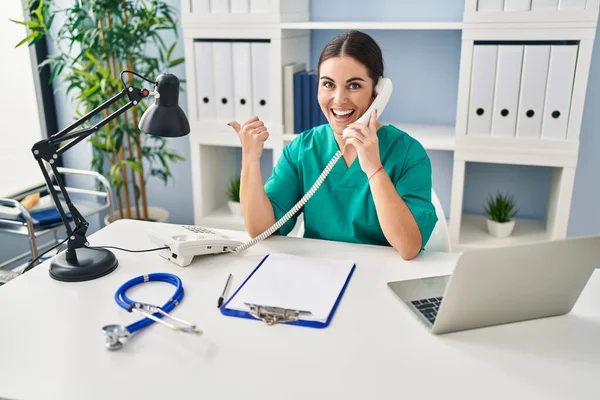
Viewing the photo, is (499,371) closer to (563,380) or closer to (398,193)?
(563,380)

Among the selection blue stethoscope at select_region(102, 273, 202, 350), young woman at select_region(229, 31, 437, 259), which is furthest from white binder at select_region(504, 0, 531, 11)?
blue stethoscope at select_region(102, 273, 202, 350)

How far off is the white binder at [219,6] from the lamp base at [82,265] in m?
1.52

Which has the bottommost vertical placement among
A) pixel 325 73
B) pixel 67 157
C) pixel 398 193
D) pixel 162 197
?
pixel 162 197

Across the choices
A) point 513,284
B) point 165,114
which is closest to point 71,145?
point 165,114

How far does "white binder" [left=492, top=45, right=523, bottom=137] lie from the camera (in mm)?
2242

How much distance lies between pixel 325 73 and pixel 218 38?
1251 millimetres

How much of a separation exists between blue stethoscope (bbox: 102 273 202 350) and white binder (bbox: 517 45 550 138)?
166 centimetres

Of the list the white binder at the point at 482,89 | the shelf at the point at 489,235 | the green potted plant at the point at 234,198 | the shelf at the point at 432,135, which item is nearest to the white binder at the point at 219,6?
the shelf at the point at 432,135

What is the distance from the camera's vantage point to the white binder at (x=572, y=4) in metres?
2.13

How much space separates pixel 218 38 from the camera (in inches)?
103

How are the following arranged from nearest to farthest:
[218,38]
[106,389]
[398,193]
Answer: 1. [106,389]
2. [398,193]
3. [218,38]

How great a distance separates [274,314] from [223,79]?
67.7 inches

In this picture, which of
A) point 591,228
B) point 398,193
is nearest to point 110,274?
point 398,193

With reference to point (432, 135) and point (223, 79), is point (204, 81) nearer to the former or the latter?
point (223, 79)
